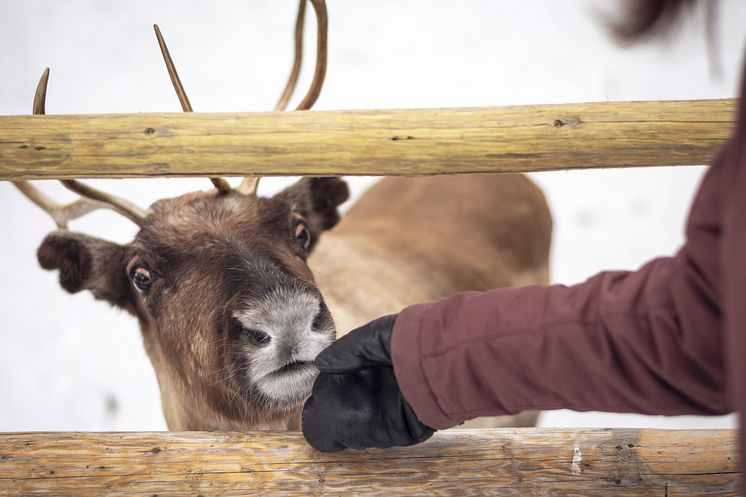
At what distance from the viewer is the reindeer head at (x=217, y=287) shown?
173 cm

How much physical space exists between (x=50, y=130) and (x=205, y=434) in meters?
0.83

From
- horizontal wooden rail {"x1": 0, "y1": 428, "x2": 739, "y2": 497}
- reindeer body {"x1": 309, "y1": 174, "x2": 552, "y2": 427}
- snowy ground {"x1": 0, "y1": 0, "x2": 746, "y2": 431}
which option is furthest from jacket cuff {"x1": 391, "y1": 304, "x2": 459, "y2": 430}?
snowy ground {"x1": 0, "y1": 0, "x2": 746, "y2": 431}

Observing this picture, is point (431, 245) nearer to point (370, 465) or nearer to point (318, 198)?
point (318, 198)

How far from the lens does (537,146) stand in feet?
5.63

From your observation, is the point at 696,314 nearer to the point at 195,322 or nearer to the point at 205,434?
the point at 205,434

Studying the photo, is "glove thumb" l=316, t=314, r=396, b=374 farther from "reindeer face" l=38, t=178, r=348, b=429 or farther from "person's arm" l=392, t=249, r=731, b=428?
"reindeer face" l=38, t=178, r=348, b=429

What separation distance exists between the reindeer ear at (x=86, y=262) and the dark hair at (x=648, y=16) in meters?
1.71

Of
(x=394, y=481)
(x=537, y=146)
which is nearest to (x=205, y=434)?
(x=394, y=481)

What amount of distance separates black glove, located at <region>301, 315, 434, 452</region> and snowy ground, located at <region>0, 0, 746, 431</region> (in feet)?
7.59

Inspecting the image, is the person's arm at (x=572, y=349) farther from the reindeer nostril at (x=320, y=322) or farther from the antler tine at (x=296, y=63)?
the antler tine at (x=296, y=63)

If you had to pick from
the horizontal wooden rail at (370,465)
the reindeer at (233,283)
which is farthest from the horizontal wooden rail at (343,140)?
the horizontal wooden rail at (370,465)

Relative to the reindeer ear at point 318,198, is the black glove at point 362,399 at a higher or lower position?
lower

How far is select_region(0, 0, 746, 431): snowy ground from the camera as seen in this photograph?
11.8 feet

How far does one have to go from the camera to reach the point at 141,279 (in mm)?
2000
